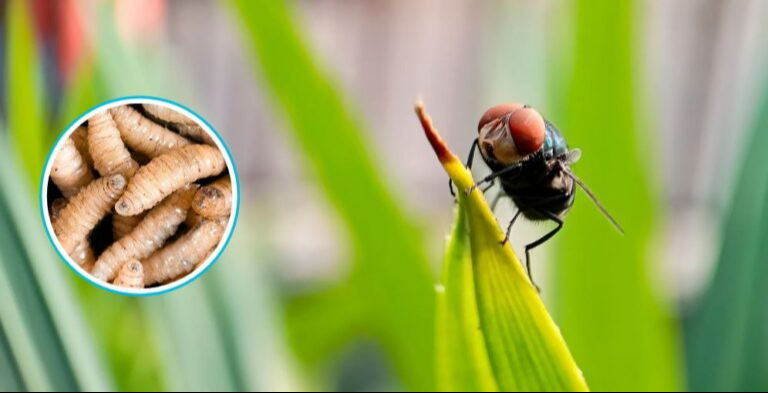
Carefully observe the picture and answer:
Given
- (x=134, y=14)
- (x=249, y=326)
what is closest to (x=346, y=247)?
(x=249, y=326)

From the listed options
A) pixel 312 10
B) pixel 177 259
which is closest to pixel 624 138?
pixel 177 259

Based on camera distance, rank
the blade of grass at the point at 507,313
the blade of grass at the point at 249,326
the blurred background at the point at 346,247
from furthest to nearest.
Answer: the blade of grass at the point at 249,326 < the blurred background at the point at 346,247 < the blade of grass at the point at 507,313

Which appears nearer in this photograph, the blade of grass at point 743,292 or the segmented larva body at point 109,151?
the segmented larva body at point 109,151

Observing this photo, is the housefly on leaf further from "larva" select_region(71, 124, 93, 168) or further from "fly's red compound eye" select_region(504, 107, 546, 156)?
"larva" select_region(71, 124, 93, 168)

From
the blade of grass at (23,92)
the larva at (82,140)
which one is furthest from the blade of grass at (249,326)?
the larva at (82,140)

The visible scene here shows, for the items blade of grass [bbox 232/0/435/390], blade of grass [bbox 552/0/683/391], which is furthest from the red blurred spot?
blade of grass [bbox 552/0/683/391]

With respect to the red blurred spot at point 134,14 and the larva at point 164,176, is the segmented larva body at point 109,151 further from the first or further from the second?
the red blurred spot at point 134,14

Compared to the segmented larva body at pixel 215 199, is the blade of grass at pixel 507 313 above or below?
below
